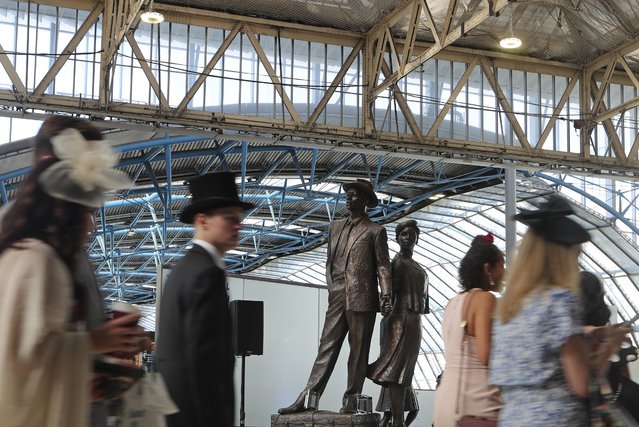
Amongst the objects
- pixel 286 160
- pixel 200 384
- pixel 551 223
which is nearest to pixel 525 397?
pixel 551 223

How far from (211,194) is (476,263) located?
133cm

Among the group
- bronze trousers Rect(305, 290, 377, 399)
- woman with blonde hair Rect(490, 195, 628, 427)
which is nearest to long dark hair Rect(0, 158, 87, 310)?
woman with blonde hair Rect(490, 195, 628, 427)

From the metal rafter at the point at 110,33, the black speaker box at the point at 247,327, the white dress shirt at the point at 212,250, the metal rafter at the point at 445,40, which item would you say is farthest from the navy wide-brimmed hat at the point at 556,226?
the metal rafter at the point at 110,33

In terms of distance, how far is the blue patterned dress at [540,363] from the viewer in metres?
3.55

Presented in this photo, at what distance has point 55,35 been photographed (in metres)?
15.7

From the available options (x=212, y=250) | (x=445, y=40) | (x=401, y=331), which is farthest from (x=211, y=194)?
(x=445, y=40)

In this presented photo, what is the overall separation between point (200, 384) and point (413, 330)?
18.8 ft

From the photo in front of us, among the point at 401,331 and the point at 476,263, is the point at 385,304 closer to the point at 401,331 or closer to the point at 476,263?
the point at 401,331

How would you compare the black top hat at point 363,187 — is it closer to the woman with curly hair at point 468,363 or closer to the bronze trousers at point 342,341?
the bronze trousers at point 342,341

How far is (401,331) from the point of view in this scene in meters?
9.20

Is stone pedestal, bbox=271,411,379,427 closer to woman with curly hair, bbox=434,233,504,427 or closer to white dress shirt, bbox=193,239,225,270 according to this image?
woman with curly hair, bbox=434,233,504,427

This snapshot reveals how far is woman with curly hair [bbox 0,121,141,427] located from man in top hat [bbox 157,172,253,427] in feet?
2.02

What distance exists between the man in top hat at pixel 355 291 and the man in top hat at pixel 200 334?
15.9 ft

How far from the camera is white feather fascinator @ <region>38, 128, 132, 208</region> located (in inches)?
→ 119
